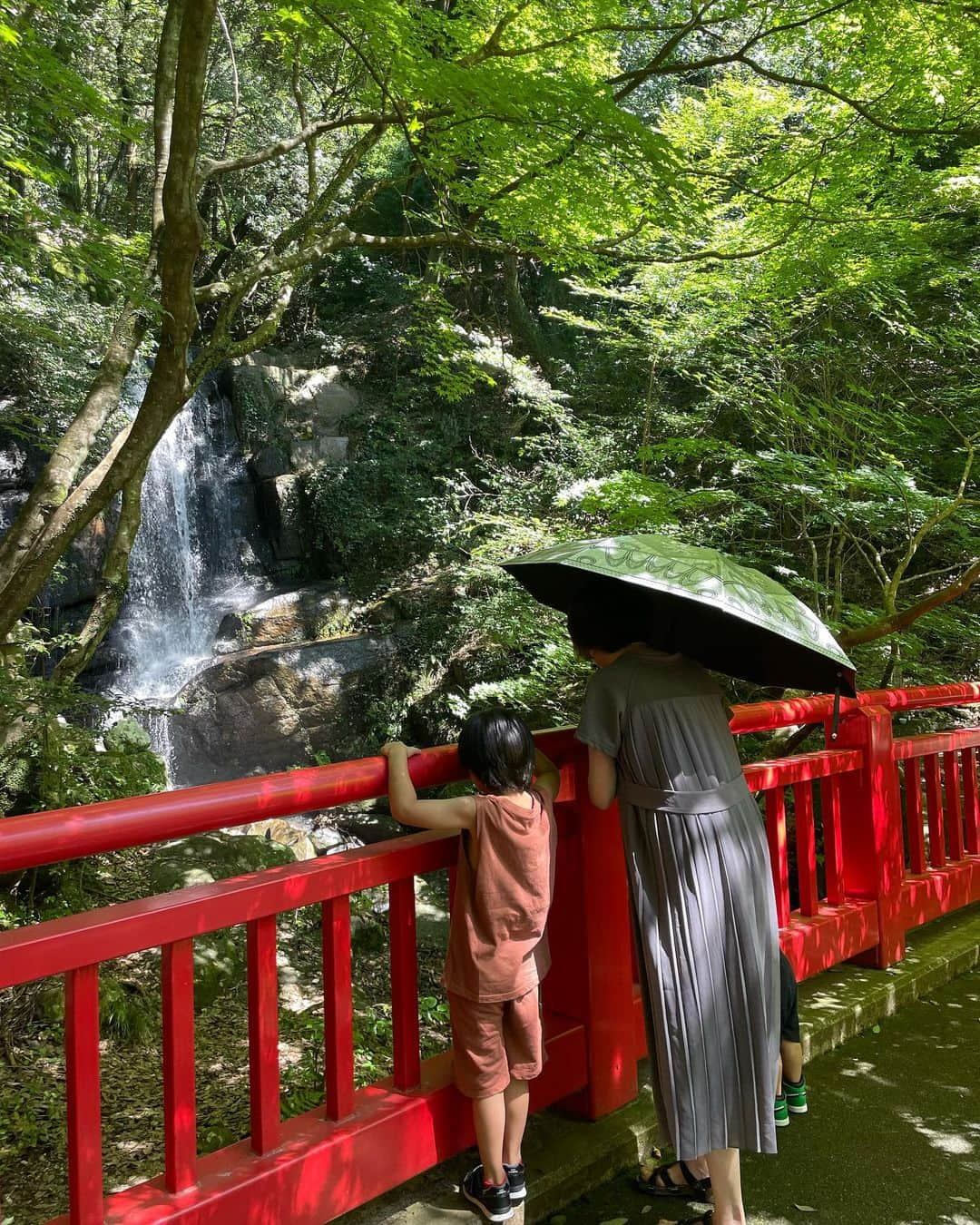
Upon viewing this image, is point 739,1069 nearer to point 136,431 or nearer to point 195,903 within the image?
point 195,903

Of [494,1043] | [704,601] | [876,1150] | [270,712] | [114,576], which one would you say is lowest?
[876,1150]

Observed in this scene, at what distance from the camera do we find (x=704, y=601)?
176 cm

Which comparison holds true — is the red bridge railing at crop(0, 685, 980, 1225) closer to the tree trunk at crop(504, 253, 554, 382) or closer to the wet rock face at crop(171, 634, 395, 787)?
the wet rock face at crop(171, 634, 395, 787)

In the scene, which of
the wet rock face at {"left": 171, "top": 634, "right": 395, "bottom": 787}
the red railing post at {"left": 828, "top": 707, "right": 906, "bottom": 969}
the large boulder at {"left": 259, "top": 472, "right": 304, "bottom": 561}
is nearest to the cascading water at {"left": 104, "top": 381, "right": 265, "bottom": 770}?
the large boulder at {"left": 259, "top": 472, "right": 304, "bottom": 561}

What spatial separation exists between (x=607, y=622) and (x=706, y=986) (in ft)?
2.72

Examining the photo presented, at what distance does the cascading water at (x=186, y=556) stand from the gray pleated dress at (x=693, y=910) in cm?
1057

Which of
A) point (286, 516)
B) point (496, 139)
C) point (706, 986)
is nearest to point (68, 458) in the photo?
point (496, 139)

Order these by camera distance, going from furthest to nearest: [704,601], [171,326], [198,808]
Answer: [171,326], [704,601], [198,808]

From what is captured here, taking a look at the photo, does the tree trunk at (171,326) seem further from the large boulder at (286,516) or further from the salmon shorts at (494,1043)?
the large boulder at (286,516)

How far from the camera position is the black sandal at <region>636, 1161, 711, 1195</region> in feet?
7.27

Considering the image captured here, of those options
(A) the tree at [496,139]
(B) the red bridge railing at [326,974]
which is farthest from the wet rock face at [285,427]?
(B) the red bridge railing at [326,974]

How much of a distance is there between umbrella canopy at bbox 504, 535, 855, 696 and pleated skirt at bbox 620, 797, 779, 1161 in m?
0.45

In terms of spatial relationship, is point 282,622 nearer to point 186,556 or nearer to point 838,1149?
point 186,556

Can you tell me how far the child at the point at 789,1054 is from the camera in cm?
222
